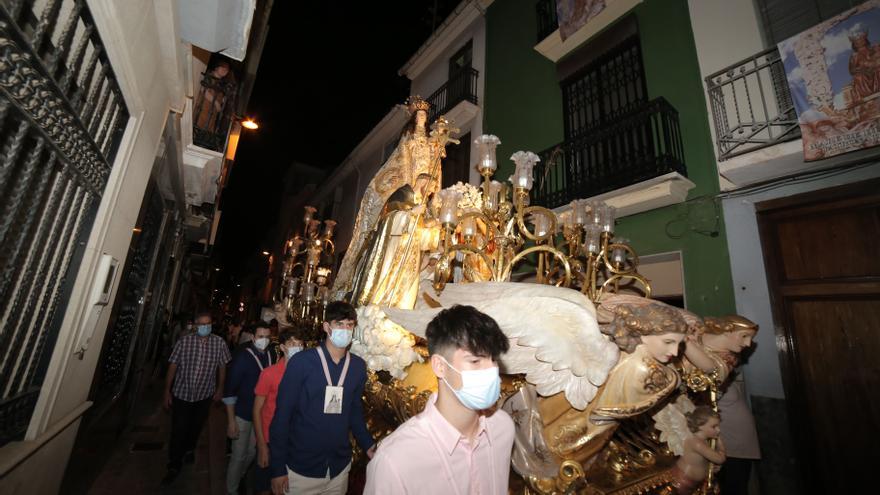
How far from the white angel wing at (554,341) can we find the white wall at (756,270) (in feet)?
13.1

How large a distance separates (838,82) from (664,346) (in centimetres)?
A: 468

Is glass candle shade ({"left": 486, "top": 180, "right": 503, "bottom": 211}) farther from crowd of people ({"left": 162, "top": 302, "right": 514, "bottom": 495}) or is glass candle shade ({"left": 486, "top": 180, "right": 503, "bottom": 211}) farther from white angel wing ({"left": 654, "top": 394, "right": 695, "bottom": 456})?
white angel wing ({"left": 654, "top": 394, "right": 695, "bottom": 456})

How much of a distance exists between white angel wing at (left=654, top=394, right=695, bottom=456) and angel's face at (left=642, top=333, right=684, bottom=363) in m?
0.69

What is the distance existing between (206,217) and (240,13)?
8254 millimetres

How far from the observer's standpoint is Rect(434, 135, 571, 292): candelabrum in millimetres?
3336

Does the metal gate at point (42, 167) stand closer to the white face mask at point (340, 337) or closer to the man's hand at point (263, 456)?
the man's hand at point (263, 456)

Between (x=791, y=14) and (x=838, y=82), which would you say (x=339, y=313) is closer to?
(x=838, y=82)

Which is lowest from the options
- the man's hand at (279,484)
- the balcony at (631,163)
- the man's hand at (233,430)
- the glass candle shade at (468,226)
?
the man's hand at (233,430)

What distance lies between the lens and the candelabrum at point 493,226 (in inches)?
131

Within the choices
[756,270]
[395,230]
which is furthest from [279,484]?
[756,270]

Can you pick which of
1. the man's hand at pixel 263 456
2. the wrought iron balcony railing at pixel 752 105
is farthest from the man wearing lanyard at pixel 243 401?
the wrought iron balcony railing at pixel 752 105

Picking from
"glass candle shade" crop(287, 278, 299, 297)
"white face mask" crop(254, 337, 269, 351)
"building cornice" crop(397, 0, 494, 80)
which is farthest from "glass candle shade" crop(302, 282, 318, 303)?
"building cornice" crop(397, 0, 494, 80)

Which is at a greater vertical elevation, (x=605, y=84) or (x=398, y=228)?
(x=605, y=84)

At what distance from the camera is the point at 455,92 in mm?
11836
